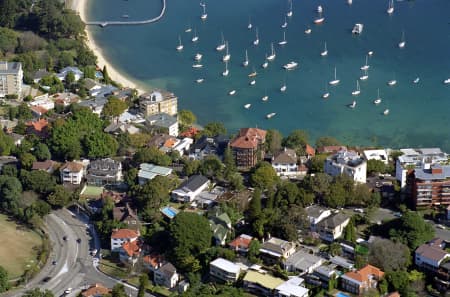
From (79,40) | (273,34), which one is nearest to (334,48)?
(273,34)

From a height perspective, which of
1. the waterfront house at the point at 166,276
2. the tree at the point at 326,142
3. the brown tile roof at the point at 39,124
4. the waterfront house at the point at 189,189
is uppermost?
the brown tile roof at the point at 39,124

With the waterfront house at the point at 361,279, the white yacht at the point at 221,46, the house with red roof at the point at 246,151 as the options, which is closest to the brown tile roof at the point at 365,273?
the waterfront house at the point at 361,279

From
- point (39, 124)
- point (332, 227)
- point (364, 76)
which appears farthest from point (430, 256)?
point (364, 76)

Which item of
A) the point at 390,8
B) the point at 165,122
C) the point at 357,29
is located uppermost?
the point at 390,8

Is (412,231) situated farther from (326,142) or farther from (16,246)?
(16,246)

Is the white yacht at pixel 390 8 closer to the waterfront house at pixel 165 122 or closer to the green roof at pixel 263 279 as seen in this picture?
the waterfront house at pixel 165 122

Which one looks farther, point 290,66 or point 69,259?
point 290,66

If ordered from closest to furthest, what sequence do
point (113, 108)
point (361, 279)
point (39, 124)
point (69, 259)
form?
point (361, 279) → point (69, 259) → point (39, 124) → point (113, 108)

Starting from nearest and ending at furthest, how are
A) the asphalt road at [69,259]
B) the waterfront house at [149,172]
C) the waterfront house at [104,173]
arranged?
the asphalt road at [69,259], the waterfront house at [149,172], the waterfront house at [104,173]
